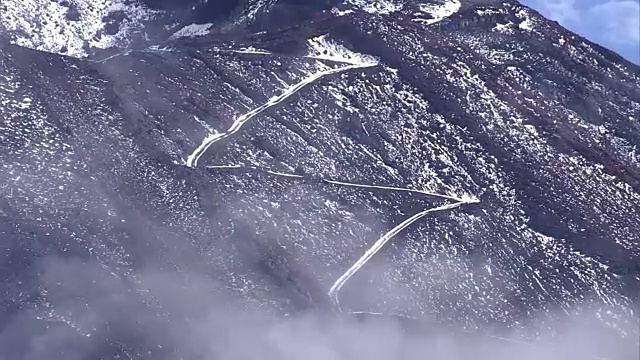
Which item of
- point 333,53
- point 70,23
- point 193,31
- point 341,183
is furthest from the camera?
point 193,31

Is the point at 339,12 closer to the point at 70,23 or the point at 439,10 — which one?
the point at 439,10

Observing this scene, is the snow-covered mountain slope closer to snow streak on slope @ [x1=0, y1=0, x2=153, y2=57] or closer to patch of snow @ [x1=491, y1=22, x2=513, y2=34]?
patch of snow @ [x1=491, y1=22, x2=513, y2=34]

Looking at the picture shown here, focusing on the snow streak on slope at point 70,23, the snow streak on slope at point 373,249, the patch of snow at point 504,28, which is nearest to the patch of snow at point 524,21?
the patch of snow at point 504,28

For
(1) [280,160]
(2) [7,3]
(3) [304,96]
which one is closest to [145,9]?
(2) [7,3]

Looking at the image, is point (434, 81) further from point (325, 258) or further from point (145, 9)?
point (145, 9)

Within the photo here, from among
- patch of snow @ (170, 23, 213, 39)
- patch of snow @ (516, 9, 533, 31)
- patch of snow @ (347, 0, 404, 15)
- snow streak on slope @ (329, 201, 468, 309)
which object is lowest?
snow streak on slope @ (329, 201, 468, 309)

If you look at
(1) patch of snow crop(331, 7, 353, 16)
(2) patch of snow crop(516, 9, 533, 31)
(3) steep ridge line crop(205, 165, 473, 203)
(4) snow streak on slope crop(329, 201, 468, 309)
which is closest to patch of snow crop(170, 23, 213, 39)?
(1) patch of snow crop(331, 7, 353, 16)

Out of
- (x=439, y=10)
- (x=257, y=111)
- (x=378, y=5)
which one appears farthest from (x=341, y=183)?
(x=439, y=10)

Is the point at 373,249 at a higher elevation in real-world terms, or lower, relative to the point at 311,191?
lower
